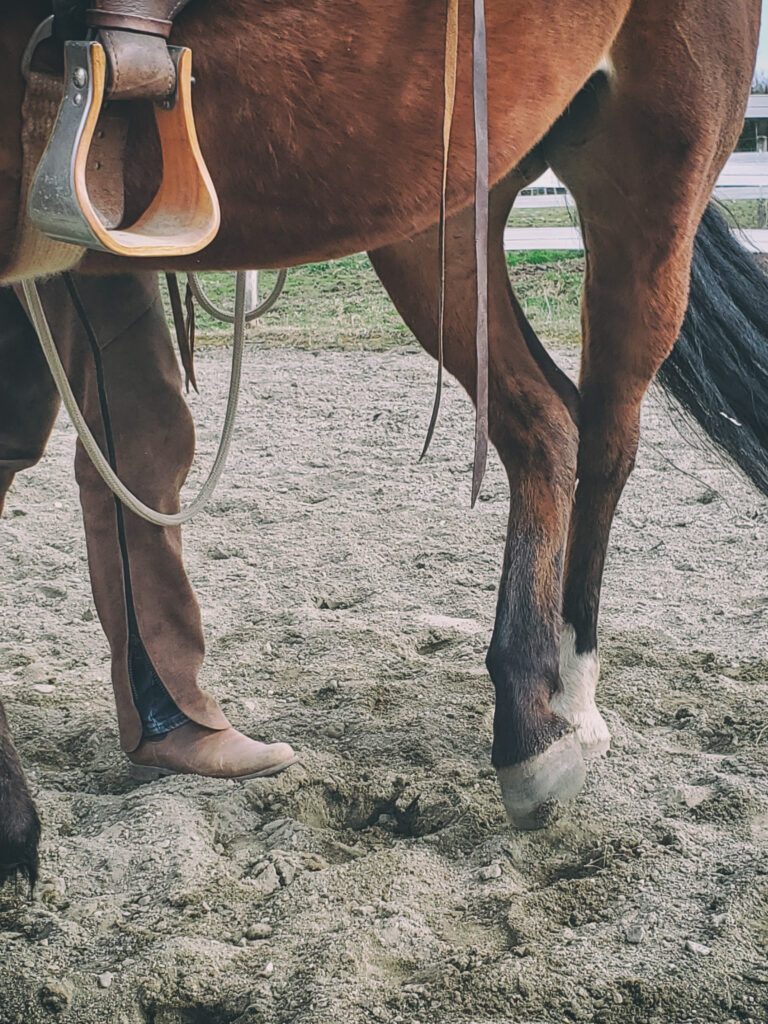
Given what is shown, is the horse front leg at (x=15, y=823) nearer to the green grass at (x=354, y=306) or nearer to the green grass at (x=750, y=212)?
the green grass at (x=354, y=306)

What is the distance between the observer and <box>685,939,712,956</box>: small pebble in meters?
1.71

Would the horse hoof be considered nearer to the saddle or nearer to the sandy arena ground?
the sandy arena ground

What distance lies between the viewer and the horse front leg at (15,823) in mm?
1870

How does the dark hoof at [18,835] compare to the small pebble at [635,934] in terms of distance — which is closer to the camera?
the small pebble at [635,934]

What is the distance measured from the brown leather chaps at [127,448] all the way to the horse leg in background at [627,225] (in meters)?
0.80

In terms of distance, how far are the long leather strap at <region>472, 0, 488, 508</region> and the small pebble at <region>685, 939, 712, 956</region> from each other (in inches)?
27.8

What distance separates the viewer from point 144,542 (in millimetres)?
2398

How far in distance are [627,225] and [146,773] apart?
1.44 metres

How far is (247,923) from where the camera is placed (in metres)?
1.85

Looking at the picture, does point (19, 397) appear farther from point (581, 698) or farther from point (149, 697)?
point (581, 698)

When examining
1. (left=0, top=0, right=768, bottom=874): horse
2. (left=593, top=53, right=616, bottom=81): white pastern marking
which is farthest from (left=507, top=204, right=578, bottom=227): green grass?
(left=593, top=53, right=616, bottom=81): white pastern marking

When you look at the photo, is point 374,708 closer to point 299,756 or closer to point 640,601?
point 299,756

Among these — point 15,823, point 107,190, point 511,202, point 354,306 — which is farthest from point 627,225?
point 354,306

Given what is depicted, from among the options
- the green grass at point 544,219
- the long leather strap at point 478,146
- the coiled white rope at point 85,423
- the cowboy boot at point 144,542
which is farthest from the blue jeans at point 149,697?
the green grass at point 544,219
